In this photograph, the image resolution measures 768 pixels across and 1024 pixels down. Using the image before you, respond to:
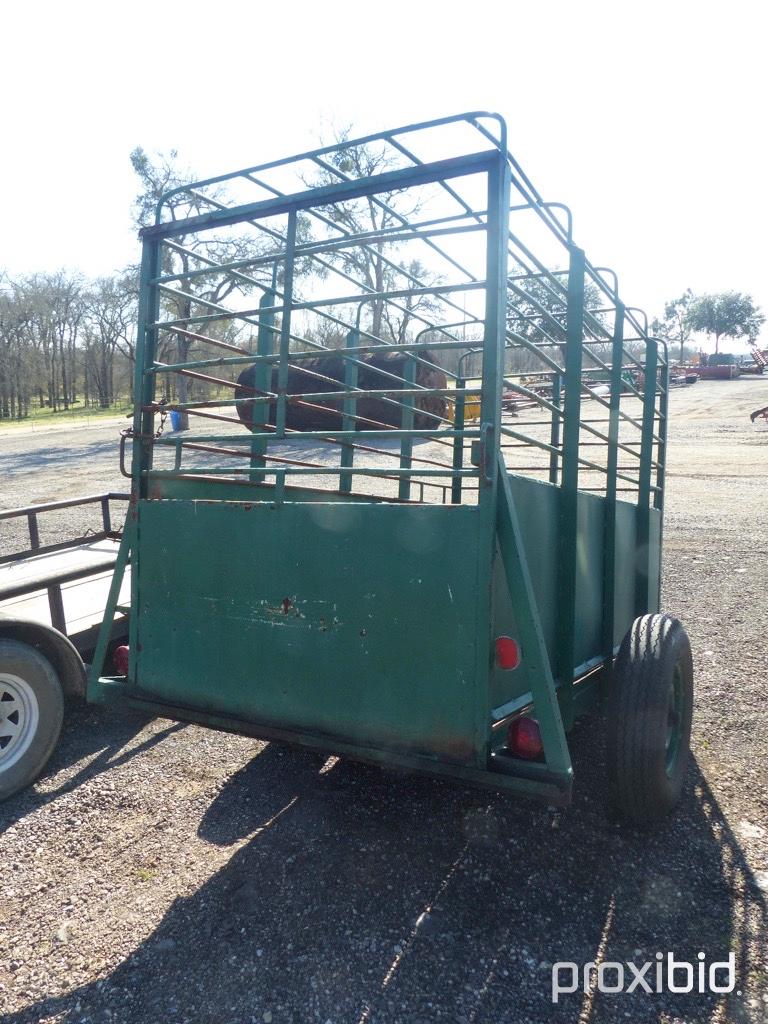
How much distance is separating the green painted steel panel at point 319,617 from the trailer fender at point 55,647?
715 mm

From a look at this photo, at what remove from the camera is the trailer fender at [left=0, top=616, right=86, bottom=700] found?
349 centimetres

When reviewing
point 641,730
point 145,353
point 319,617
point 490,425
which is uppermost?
point 145,353

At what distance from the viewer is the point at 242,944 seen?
8.18 ft

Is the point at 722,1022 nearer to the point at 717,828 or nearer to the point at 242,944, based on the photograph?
the point at 717,828

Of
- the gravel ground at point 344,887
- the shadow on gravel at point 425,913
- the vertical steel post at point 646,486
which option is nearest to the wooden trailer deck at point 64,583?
the gravel ground at point 344,887

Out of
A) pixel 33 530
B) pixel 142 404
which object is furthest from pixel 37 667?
pixel 33 530

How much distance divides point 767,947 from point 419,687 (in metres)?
1.47

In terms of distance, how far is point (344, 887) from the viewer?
2.80 m

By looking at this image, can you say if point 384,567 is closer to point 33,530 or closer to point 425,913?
point 425,913

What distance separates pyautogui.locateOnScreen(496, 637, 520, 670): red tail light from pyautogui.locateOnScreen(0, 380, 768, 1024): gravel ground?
0.63 m

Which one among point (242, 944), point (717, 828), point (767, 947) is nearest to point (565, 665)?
point (717, 828)

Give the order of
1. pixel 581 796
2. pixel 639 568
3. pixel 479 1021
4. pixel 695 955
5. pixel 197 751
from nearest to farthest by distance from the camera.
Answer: pixel 479 1021 → pixel 695 955 → pixel 581 796 → pixel 197 751 → pixel 639 568

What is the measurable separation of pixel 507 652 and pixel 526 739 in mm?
305

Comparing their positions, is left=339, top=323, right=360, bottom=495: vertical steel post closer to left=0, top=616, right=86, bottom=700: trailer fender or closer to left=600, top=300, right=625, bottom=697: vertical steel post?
left=600, top=300, right=625, bottom=697: vertical steel post
